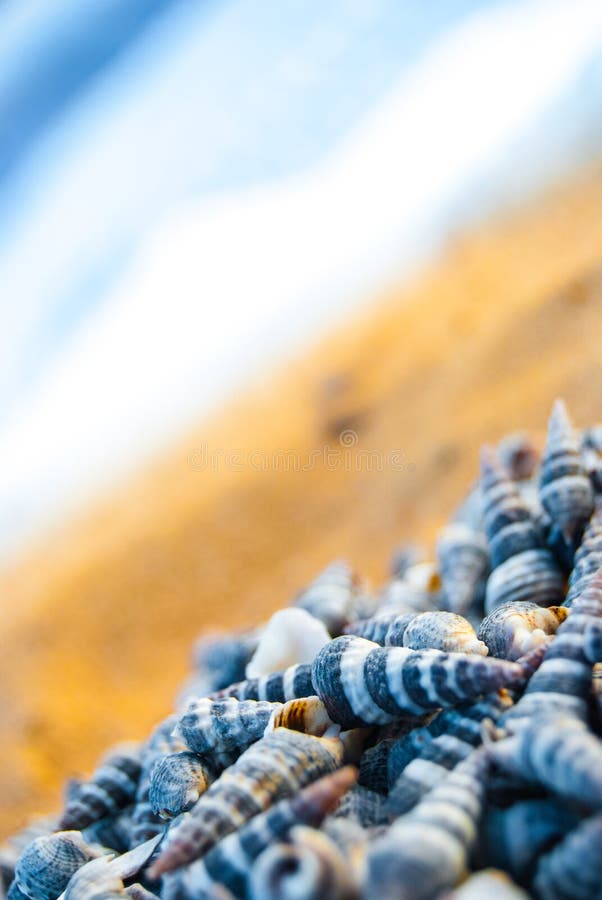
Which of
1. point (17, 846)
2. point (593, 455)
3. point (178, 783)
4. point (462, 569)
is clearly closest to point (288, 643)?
point (178, 783)

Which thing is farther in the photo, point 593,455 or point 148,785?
point 593,455

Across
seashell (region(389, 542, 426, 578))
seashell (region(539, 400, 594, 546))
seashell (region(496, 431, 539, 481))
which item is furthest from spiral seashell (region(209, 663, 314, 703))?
seashell (region(496, 431, 539, 481))

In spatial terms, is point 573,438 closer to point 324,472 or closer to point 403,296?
point 324,472

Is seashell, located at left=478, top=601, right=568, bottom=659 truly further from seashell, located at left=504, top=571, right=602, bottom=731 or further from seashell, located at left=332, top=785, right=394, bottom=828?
seashell, located at left=332, top=785, right=394, bottom=828

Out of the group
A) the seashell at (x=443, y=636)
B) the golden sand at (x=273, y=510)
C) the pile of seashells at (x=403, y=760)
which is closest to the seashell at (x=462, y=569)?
the pile of seashells at (x=403, y=760)

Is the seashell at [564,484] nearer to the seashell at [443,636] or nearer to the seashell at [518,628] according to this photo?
the seashell at [518,628]
